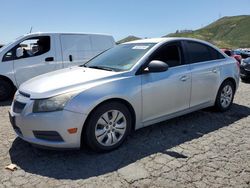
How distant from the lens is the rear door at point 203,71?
512 cm

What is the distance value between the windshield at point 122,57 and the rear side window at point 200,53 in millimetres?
872

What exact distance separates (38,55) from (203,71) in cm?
483

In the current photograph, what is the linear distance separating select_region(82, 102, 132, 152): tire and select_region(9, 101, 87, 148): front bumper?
0.14m

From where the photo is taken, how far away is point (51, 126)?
3.63 m

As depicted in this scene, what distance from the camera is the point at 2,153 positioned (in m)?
4.08

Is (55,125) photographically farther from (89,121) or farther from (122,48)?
(122,48)

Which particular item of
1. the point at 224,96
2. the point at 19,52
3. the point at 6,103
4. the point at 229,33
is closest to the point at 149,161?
the point at 224,96

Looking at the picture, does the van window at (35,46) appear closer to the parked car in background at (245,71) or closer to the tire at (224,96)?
the tire at (224,96)

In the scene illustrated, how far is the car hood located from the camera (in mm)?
3740

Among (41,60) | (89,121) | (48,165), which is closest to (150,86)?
(89,121)

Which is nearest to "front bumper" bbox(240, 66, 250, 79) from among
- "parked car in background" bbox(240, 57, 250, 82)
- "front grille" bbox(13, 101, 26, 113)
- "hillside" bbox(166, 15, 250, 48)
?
"parked car in background" bbox(240, 57, 250, 82)

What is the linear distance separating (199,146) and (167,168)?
894 mm

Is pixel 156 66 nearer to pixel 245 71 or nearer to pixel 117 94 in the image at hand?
pixel 117 94

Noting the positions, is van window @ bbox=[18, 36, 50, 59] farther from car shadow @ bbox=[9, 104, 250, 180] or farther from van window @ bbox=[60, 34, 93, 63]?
car shadow @ bbox=[9, 104, 250, 180]
